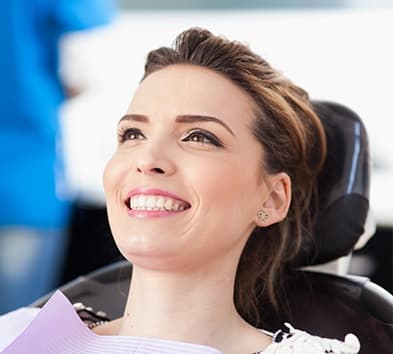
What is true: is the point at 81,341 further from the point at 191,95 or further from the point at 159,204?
the point at 191,95

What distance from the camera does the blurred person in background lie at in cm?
234

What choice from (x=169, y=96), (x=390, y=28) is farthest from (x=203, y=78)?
(x=390, y=28)

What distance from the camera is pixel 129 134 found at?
1.50m

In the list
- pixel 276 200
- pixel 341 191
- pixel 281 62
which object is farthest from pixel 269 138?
pixel 281 62

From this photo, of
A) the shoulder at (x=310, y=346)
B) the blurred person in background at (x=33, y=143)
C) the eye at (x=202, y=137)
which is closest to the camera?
the shoulder at (x=310, y=346)

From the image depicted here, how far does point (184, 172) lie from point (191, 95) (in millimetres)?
133

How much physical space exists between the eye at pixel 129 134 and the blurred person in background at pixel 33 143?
2.92 feet

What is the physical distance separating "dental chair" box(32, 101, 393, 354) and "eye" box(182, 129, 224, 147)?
314 millimetres

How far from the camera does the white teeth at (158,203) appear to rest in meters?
1.38

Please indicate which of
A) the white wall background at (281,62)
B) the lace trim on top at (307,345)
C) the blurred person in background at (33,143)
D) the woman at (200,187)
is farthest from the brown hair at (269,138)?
the white wall background at (281,62)

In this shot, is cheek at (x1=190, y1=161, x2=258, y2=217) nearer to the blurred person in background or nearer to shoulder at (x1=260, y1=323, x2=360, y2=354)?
shoulder at (x1=260, y1=323, x2=360, y2=354)

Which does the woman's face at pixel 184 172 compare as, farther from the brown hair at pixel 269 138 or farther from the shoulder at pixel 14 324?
the shoulder at pixel 14 324

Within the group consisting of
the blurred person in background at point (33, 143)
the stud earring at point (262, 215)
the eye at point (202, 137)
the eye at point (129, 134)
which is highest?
the eye at point (202, 137)

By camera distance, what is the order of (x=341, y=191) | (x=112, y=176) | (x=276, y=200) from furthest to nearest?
(x=341, y=191), (x=276, y=200), (x=112, y=176)
